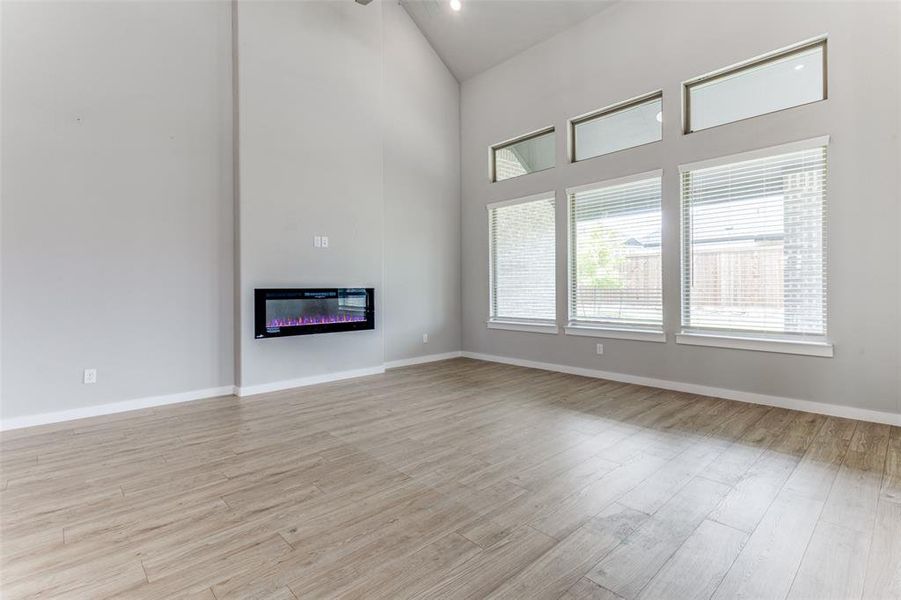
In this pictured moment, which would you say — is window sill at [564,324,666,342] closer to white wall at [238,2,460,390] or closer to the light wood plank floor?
the light wood plank floor

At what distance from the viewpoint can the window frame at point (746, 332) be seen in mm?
3443

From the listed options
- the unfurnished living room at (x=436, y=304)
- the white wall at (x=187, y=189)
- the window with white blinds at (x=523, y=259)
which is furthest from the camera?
the window with white blinds at (x=523, y=259)

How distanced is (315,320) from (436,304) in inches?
81.3

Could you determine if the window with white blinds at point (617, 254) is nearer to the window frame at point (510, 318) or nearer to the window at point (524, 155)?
the window frame at point (510, 318)

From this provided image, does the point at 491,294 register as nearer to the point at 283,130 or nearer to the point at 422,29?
the point at 283,130

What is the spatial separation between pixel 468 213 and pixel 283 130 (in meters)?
2.91

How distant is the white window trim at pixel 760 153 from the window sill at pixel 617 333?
1.68 m

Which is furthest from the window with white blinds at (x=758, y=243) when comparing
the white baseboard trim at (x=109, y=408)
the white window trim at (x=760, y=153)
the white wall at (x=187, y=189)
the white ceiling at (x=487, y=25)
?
the white baseboard trim at (x=109, y=408)

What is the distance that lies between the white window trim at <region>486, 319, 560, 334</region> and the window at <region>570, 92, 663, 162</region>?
212cm

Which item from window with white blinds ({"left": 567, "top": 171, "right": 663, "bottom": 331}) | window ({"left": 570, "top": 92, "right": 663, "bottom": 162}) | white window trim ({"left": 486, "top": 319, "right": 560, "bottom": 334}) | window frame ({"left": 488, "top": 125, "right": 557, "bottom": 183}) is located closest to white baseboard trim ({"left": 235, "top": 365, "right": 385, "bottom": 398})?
white window trim ({"left": 486, "top": 319, "right": 560, "bottom": 334})

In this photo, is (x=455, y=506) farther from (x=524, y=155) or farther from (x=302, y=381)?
(x=524, y=155)

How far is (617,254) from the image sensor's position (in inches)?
187

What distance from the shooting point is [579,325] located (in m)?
5.11

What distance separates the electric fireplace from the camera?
13.9ft
